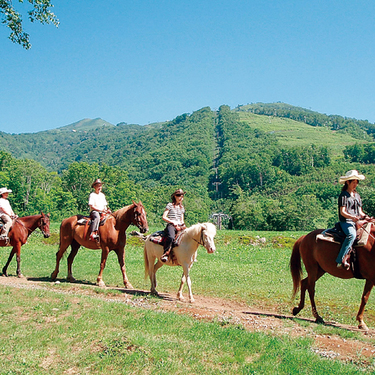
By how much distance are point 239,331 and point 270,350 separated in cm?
101

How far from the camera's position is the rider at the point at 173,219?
37.5 feet

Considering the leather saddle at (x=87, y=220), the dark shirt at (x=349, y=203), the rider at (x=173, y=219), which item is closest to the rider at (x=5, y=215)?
the leather saddle at (x=87, y=220)

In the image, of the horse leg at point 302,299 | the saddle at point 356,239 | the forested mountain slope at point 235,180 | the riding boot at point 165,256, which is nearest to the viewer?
the saddle at point 356,239

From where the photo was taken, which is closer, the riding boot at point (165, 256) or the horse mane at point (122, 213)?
the riding boot at point (165, 256)

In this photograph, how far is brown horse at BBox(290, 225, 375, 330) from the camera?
9484 mm

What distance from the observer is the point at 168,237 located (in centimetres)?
1148

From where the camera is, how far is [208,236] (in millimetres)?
10461

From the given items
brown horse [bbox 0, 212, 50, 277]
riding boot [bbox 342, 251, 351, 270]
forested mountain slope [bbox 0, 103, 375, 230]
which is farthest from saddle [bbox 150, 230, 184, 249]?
forested mountain slope [bbox 0, 103, 375, 230]

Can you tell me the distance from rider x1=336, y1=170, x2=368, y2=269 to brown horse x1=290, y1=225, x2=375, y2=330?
14.3 inches

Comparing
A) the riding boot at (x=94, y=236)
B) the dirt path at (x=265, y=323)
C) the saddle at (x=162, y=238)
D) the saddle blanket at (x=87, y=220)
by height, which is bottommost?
the dirt path at (x=265, y=323)

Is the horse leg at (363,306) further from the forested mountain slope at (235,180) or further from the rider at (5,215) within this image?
the forested mountain slope at (235,180)

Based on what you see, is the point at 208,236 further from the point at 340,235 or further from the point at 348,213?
the point at 348,213

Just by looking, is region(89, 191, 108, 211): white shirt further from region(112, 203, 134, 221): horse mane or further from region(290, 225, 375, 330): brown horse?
region(290, 225, 375, 330): brown horse

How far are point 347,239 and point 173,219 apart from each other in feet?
16.7
